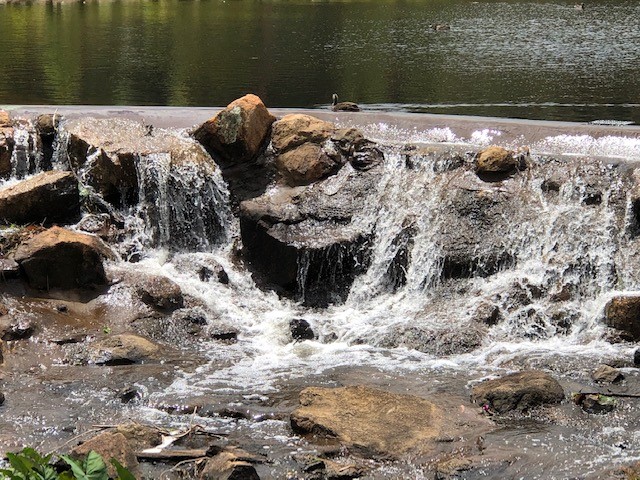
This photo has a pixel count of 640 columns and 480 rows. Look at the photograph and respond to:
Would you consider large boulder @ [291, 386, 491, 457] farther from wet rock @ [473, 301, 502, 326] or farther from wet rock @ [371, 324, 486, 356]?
wet rock @ [473, 301, 502, 326]

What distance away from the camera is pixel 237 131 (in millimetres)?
12797

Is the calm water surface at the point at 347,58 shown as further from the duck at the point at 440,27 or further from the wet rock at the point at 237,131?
the wet rock at the point at 237,131

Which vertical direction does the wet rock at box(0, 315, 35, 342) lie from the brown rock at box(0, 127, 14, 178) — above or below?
below

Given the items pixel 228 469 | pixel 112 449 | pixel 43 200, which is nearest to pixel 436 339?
pixel 228 469

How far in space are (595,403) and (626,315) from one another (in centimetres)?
210

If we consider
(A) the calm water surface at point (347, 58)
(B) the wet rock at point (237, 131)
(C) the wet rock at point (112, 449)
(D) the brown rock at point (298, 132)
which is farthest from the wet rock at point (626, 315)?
(A) the calm water surface at point (347, 58)

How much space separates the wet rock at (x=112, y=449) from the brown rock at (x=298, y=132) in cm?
670

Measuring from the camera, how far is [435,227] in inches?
459

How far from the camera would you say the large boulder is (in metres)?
7.50

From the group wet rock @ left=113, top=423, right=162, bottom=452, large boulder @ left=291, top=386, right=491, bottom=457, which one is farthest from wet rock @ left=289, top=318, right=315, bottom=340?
wet rock @ left=113, top=423, right=162, bottom=452

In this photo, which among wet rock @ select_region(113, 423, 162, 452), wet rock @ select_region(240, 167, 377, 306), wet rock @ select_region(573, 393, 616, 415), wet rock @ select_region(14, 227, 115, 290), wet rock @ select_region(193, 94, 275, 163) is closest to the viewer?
wet rock @ select_region(113, 423, 162, 452)

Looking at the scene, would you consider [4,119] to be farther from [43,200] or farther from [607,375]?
[607,375]

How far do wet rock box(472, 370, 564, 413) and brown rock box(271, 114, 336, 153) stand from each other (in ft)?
17.7

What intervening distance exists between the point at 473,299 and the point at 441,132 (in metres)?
3.50
